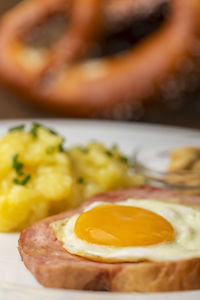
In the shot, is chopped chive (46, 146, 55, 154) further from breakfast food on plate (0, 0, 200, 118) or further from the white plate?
breakfast food on plate (0, 0, 200, 118)

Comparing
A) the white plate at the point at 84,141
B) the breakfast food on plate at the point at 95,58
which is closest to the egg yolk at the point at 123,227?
the white plate at the point at 84,141

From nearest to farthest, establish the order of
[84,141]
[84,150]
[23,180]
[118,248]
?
[118,248]
[23,180]
[84,150]
[84,141]

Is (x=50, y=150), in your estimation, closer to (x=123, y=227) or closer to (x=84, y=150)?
(x=84, y=150)

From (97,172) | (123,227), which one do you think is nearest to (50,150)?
(97,172)

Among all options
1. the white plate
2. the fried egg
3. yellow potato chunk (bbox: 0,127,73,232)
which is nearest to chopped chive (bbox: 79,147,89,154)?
yellow potato chunk (bbox: 0,127,73,232)

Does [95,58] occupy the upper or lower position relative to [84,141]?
upper

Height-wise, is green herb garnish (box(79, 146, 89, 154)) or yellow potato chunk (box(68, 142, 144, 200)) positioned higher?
green herb garnish (box(79, 146, 89, 154))

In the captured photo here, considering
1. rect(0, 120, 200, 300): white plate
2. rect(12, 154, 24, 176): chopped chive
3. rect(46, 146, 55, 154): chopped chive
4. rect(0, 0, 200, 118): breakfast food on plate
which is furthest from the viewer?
rect(0, 0, 200, 118): breakfast food on plate

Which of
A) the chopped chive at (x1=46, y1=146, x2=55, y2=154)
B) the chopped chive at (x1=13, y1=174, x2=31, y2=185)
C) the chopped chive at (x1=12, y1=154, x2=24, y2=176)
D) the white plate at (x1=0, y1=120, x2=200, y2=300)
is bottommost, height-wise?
the white plate at (x1=0, y1=120, x2=200, y2=300)

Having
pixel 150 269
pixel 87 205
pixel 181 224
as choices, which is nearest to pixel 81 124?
pixel 87 205
